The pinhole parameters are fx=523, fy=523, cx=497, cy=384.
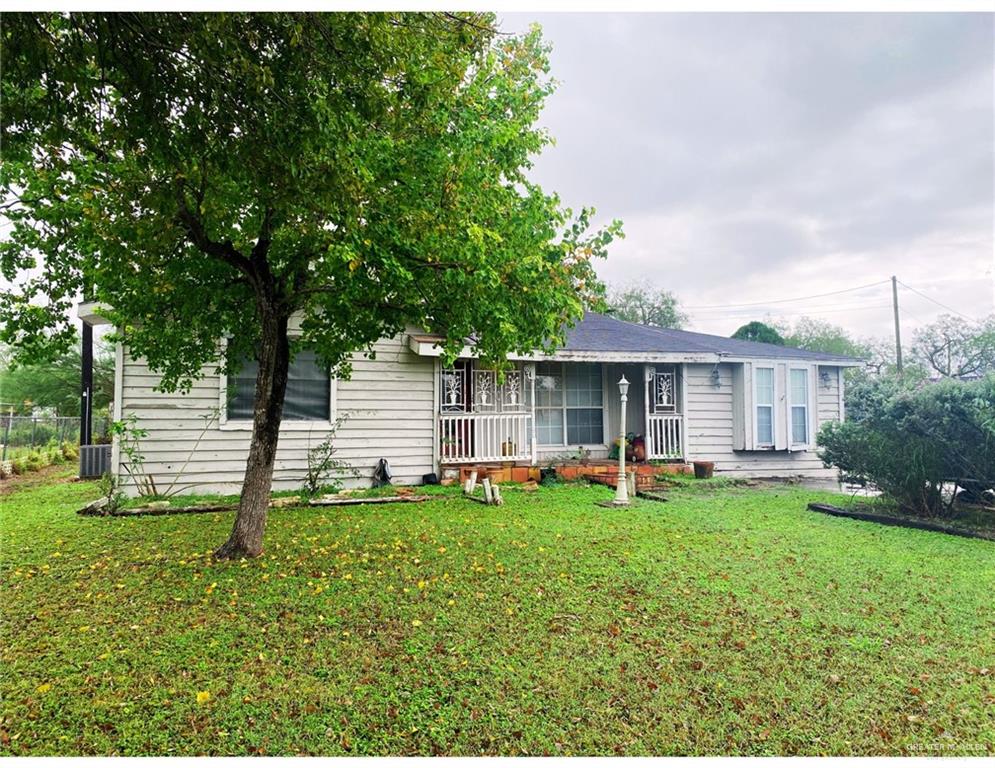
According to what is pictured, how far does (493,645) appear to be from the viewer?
307 cm

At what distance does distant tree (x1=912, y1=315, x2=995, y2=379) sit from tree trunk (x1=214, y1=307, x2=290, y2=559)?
27921 millimetres

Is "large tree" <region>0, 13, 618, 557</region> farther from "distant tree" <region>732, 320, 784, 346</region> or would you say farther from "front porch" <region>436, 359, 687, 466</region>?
"distant tree" <region>732, 320, 784, 346</region>

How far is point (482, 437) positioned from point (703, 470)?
15.3ft

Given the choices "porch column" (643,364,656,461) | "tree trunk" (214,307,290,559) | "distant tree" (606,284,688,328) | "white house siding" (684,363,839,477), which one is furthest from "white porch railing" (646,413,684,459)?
"distant tree" (606,284,688,328)

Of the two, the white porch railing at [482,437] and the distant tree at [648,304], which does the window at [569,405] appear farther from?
the distant tree at [648,304]

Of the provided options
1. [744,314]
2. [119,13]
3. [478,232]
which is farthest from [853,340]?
[119,13]

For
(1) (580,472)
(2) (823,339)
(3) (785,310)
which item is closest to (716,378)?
(1) (580,472)

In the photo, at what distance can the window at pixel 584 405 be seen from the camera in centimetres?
1190

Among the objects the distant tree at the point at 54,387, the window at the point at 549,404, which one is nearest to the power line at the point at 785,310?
the window at the point at 549,404

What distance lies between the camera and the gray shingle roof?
439 inches

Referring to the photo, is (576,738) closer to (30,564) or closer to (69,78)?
(69,78)

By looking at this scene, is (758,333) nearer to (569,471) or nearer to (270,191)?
(569,471)

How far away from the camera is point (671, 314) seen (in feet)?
119

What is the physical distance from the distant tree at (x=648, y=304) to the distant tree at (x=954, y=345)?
1390cm
